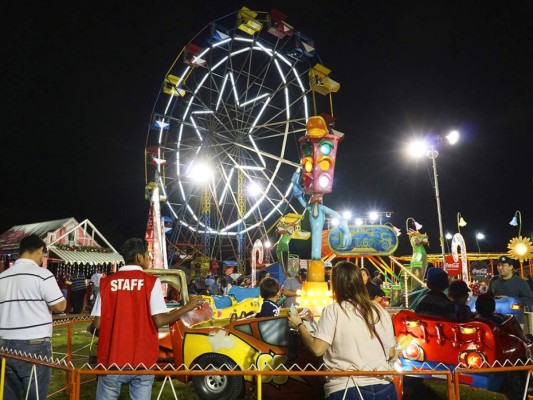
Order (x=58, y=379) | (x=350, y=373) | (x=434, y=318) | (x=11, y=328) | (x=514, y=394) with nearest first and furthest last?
(x=350, y=373) → (x=11, y=328) → (x=514, y=394) → (x=434, y=318) → (x=58, y=379)

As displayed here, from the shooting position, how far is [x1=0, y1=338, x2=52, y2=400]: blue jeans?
10.1 feet

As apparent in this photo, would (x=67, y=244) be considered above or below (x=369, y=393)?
above

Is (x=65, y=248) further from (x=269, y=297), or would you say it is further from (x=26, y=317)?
(x=26, y=317)

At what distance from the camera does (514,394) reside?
3.82m

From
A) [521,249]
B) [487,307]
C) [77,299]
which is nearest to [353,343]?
[487,307]

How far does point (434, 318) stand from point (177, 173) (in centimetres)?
1741

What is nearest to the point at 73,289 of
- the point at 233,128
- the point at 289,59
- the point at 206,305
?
the point at 233,128

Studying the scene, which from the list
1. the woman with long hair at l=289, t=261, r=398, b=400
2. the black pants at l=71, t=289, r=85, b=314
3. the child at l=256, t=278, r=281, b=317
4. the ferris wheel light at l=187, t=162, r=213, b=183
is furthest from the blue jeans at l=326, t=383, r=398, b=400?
the ferris wheel light at l=187, t=162, r=213, b=183

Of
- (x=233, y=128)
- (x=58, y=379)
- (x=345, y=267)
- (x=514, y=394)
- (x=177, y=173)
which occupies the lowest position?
(x=58, y=379)

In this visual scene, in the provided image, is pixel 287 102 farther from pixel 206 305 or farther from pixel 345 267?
pixel 345 267

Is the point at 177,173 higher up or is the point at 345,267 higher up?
the point at 177,173

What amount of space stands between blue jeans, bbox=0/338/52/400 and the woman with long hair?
1.94 metres

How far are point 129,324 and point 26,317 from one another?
1006 millimetres

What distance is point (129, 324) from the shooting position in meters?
2.75
